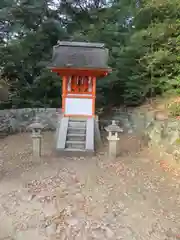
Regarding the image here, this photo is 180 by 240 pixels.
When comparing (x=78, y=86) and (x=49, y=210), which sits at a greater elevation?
(x=78, y=86)

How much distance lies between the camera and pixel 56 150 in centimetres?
767

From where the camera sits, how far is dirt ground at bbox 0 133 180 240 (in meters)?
3.84

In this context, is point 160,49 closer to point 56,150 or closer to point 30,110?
point 56,150

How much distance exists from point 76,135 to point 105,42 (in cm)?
682

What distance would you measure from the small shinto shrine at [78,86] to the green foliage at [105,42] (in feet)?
7.43

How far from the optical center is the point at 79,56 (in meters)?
8.91

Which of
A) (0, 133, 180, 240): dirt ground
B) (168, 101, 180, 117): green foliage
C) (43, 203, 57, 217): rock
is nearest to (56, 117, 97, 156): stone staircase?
(0, 133, 180, 240): dirt ground

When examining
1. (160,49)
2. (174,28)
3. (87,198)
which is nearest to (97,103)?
(160,49)

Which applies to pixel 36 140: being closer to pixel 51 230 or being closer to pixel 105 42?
pixel 51 230

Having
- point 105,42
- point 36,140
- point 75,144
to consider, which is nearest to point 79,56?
point 75,144

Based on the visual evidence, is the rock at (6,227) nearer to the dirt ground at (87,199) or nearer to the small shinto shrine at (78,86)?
the dirt ground at (87,199)

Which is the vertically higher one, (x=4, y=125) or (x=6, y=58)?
(x=6, y=58)

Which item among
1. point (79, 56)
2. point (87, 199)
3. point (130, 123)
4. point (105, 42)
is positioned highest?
point (105, 42)

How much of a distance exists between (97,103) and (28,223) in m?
9.50
